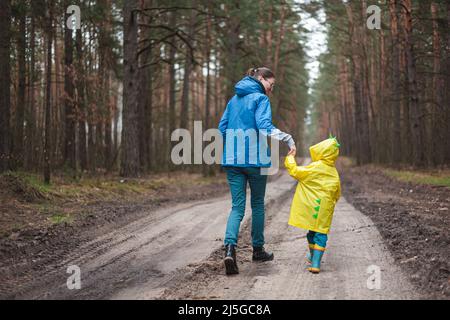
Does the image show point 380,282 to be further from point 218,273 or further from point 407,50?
point 407,50

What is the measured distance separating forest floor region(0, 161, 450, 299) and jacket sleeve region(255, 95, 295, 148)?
4.68ft

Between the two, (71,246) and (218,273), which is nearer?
(218,273)

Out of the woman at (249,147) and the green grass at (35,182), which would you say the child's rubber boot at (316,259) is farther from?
the green grass at (35,182)

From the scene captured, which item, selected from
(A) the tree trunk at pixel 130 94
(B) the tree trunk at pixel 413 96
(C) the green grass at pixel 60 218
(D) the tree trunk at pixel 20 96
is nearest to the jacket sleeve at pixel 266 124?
(C) the green grass at pixel 60 218

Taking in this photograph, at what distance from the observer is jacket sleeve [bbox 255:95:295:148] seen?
5.73 meters

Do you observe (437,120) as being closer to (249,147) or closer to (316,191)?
(316,191)

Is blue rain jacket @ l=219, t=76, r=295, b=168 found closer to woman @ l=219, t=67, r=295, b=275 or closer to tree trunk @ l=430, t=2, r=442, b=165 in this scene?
woman @ l=219, t=67, r=295, b=275

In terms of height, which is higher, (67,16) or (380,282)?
(67,16)

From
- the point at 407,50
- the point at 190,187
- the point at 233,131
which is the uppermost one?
the point at 407,50

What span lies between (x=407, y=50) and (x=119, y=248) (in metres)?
16.7

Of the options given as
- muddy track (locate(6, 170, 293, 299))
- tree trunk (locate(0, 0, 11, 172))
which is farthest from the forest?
muddy track (locate(6, 170, 293, 299))

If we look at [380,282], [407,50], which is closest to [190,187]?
[407,50]
